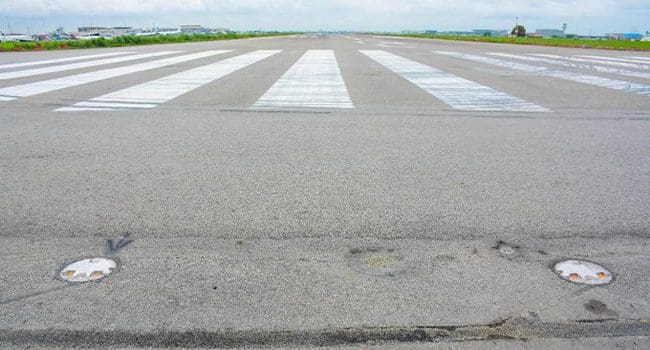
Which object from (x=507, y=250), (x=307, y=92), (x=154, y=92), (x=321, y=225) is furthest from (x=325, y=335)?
(x=154, y=92)

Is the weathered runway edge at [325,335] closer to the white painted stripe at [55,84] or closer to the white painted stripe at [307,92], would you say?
the white painted stripe at [307,92]

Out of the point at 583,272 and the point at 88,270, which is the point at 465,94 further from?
the point at 88,270

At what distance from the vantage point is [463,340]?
241 cm

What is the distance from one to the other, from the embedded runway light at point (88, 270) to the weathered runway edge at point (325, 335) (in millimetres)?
517

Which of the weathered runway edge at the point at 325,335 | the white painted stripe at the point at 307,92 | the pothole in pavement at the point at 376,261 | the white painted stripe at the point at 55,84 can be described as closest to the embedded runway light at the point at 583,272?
the weathered runway edge at the point at 325,335

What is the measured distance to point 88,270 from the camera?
3.02 meters

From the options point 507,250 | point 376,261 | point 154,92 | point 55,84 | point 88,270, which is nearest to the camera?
point 88,270

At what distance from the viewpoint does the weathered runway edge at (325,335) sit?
2.37 metres

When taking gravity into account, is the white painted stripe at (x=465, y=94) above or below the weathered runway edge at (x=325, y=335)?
above

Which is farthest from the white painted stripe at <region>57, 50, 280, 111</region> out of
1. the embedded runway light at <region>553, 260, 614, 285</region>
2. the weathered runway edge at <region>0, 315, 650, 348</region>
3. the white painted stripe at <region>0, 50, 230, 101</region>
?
the embedded runway light at <region>553, 260, 614, 285</region>

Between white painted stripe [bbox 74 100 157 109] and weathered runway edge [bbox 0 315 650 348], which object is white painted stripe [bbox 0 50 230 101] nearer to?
white painted stripe [bbox 74 100 157 109]

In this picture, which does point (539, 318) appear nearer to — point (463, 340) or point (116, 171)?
point (463, 340)

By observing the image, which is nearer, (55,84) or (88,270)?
(88,270)

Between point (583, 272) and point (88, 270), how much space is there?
3.07 meters
